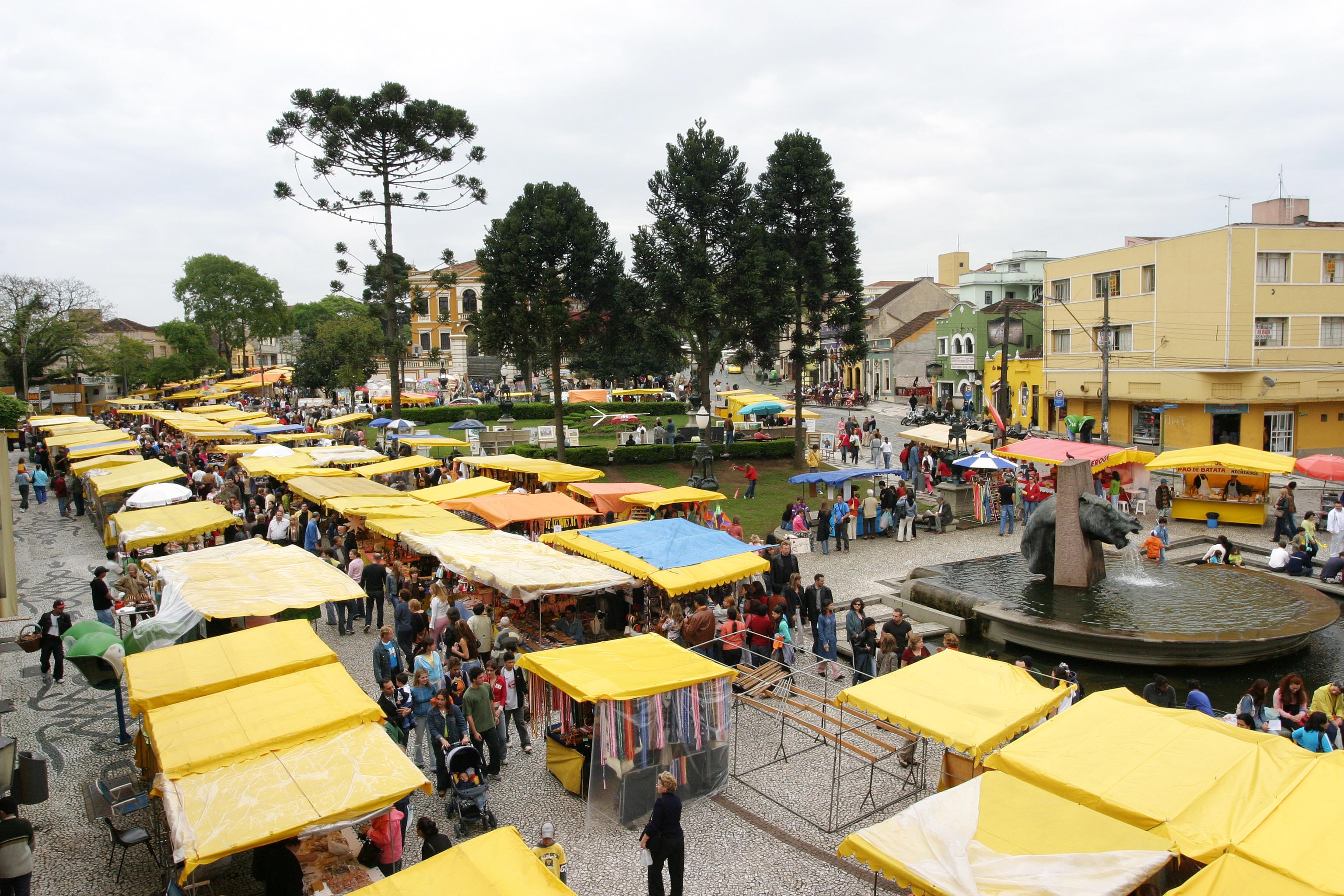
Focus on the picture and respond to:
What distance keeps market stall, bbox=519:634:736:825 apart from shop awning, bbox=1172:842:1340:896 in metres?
4.21

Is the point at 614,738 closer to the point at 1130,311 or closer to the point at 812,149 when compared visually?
the point at 812,149

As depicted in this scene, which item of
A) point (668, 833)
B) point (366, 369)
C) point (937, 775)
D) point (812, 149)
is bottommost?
point (937, 775)

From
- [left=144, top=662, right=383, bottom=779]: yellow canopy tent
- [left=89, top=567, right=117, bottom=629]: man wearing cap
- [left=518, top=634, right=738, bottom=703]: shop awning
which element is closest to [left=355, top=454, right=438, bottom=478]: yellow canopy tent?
[left=89, top=567, right=117, bottom=629]: man wearing cap

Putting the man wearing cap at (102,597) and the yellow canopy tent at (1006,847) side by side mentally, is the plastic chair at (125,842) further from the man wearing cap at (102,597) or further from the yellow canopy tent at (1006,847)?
the man wearing cap at (102,597)

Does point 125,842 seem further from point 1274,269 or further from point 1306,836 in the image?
point 1274,269

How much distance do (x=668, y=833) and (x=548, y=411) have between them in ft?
134

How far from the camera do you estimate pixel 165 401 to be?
176 feet

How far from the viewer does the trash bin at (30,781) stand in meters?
7.02

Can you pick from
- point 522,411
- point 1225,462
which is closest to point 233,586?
point 1225,462

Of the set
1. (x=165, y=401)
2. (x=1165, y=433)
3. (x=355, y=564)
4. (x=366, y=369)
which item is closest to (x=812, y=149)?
(x=1165, y=433)

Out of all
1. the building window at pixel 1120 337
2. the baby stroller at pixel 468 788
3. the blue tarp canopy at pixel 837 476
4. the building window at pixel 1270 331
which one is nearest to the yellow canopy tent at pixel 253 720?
the baby stroller at pixel 468 788

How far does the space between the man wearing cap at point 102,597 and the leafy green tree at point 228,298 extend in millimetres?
69654

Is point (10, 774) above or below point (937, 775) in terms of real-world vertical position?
above

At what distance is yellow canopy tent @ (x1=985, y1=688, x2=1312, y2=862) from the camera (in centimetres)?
578
